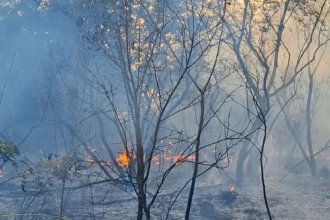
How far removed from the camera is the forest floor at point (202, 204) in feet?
29.8

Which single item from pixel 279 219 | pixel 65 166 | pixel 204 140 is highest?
pixel 204 140

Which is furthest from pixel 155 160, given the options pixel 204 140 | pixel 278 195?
pixel 278 195

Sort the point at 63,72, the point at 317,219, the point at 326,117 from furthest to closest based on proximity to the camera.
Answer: the point at 326,117, the point at 63,72, the point at 317,219

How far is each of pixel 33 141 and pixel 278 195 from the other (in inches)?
481

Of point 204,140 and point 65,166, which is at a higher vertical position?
point 204,140

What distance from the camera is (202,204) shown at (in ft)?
32.8

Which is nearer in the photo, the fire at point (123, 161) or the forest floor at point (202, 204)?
the fire at point (123, 161)

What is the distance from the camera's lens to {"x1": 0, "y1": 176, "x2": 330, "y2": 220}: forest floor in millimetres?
9078

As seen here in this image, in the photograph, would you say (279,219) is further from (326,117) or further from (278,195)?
(326,117)

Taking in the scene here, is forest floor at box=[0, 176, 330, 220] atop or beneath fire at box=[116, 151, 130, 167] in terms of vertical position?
beneath

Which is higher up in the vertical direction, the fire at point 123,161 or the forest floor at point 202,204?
the fire at point 123,161

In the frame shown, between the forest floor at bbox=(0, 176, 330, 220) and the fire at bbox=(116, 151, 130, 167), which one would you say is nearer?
the fire at bbox=(116, 151, 130, 167)

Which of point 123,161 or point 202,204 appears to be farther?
point 123,161

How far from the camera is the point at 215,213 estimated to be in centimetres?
952
